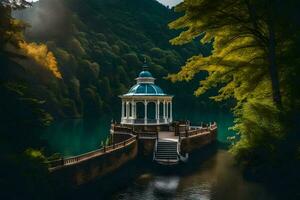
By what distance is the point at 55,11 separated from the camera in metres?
85.9

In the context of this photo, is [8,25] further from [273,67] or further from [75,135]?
[75,135]

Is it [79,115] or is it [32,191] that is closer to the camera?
[32,191]

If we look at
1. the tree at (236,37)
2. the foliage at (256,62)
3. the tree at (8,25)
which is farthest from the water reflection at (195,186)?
the tree at (8,25)

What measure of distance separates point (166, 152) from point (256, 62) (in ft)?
55.2

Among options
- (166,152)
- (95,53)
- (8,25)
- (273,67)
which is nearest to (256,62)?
(273,67)

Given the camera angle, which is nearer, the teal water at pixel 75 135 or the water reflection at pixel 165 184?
the water reflection at pixel 165 184

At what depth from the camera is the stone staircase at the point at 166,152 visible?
31823 mm

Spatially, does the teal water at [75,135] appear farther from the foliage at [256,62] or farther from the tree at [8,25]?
the foliage at [256,62]

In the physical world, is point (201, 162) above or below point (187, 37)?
below

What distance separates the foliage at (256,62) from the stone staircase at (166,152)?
45.4 ft

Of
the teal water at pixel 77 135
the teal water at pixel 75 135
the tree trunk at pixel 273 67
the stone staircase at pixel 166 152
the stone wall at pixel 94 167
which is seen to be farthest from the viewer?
the teal water at pixel 77 135

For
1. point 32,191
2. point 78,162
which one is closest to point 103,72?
point 78,162

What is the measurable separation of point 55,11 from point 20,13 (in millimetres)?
7427

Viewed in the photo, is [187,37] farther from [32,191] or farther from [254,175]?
[32,191]
